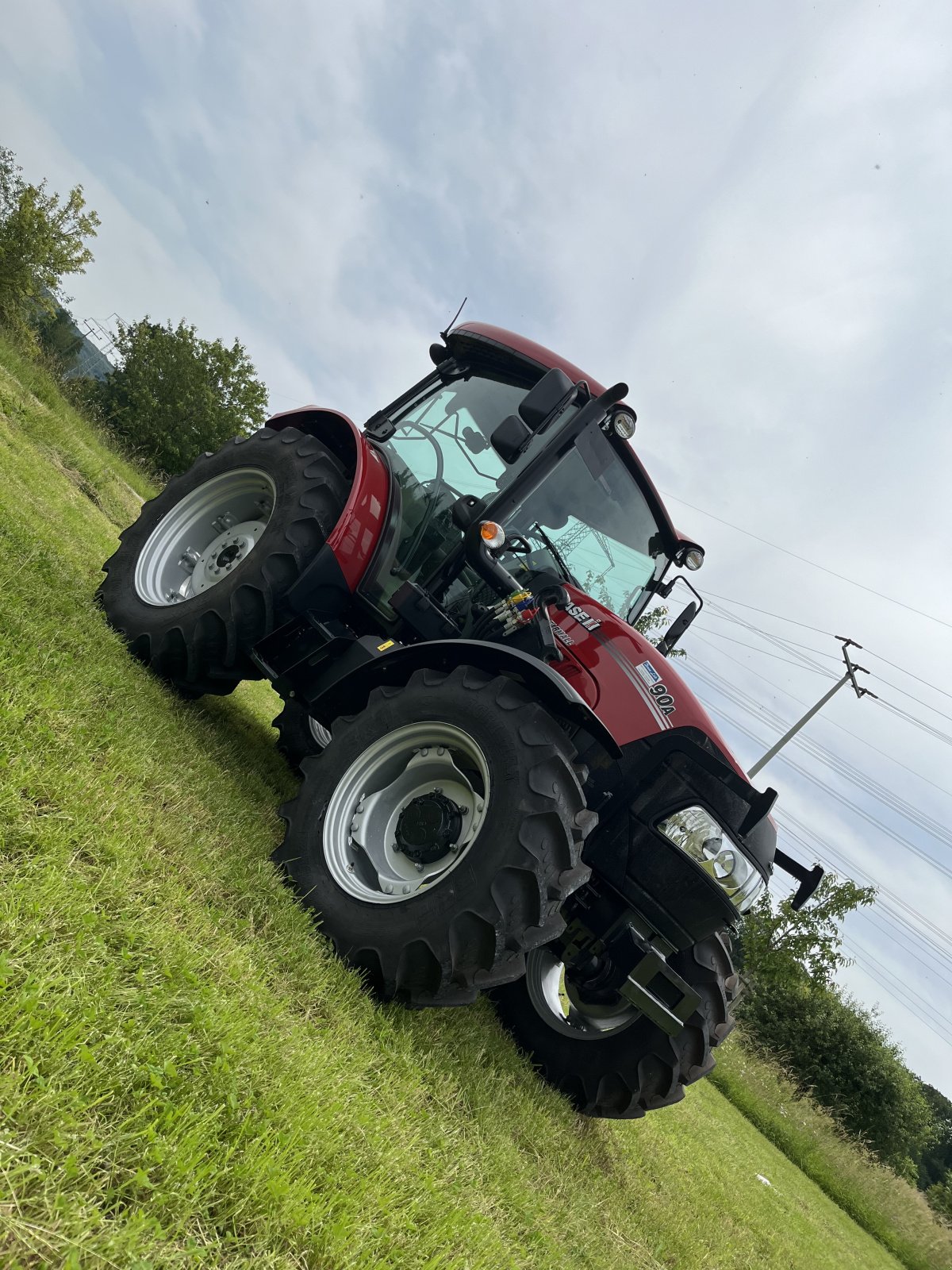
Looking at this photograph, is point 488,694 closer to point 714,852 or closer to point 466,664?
point 466,664

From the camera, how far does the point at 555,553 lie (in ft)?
12.1

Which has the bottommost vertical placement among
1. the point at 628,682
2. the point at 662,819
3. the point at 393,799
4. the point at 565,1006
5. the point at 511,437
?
the point at 565,1006

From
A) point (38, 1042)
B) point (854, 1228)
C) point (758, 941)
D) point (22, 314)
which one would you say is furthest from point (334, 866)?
point (22, 314)

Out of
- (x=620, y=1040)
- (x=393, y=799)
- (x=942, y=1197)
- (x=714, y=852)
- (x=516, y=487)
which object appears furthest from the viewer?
(x=942, y=1197)

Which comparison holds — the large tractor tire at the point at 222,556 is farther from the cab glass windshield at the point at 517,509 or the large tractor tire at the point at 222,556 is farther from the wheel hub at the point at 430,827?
the wheel hub at the point at 430,827

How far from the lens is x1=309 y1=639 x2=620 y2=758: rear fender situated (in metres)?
2.81

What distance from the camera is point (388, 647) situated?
137 inches

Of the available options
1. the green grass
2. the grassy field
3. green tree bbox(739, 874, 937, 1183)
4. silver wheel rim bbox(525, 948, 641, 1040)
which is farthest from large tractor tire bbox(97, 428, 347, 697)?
green tree bbox(739, 874, 937, 1183)

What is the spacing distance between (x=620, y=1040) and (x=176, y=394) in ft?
79.1

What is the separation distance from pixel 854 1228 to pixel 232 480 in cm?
1117

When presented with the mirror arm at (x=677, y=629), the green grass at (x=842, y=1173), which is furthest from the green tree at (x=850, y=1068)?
the mirror arm at (x=677, y=629)

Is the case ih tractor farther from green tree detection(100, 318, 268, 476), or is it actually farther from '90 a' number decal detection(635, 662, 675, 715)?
green tree detection(100, 318, 268, 476)

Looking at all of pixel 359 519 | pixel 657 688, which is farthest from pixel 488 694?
pixel 359 519

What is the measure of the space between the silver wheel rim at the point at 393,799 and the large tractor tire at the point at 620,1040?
34.8 inches
